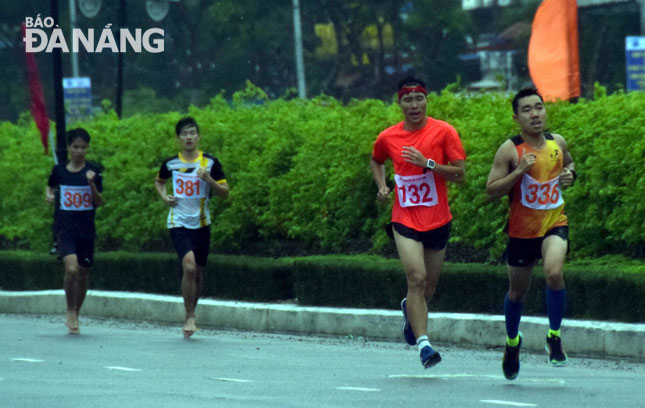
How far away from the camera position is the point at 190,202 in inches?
468

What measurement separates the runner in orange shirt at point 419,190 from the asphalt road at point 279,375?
26.1 inches

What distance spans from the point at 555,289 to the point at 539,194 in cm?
59

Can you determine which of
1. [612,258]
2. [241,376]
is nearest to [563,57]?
[612,258]

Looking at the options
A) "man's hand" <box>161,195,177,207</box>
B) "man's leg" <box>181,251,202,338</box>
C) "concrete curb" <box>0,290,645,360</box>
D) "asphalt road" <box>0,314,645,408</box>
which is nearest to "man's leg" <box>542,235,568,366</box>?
"asphalt road" <box>0,314,645,408</box>

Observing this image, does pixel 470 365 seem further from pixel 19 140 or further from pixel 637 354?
pixel 19 140

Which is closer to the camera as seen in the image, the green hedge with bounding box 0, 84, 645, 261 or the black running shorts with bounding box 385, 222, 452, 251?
the black running shorts with bounding box 385, 222, 452, 251

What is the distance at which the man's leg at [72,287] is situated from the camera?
12367 mm

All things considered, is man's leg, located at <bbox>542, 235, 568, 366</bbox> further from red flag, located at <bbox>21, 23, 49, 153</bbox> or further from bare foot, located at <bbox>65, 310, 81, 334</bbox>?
red flag, located at <bbox>21, 23, 49, 153</bbox>

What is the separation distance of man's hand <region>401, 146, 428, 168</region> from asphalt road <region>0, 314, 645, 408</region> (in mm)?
1382

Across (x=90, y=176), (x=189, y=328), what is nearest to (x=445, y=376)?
(x=189, y=328)

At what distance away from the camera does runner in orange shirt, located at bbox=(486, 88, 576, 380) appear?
314 inches

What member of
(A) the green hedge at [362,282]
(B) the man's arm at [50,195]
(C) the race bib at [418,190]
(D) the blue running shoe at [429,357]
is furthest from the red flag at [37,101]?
(D) the blue running shoe at [429,357]

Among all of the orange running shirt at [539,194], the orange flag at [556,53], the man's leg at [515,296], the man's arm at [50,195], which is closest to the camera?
the orange running shirt at [539,194]

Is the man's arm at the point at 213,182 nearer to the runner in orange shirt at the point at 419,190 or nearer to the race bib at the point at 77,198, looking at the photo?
the race bib at the point at 77,198
